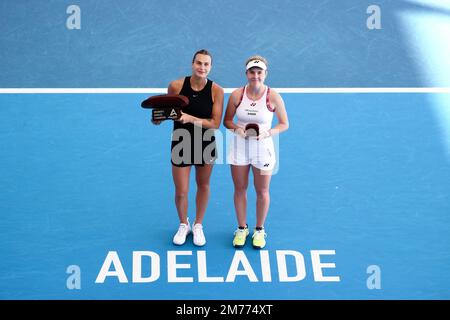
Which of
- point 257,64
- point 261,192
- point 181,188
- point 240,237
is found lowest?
point 240,237

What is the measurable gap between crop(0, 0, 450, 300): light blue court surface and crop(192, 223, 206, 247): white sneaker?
0.08 m

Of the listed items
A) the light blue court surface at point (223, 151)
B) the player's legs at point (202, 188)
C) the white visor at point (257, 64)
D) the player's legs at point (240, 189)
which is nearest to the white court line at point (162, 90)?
the light blue court surface at point (223, 151)

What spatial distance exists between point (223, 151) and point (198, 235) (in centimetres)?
200

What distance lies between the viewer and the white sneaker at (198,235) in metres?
8.49

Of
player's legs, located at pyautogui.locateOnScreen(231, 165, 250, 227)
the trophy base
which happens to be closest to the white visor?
the trophy base

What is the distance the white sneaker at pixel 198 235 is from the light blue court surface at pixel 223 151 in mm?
78

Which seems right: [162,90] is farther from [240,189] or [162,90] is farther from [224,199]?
[240,189]

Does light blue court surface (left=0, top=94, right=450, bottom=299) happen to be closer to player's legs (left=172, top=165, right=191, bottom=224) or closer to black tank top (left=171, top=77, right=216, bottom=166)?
player's legs (left=172, top=165, right=191, bottom=224)

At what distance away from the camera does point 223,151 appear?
1027 centimetres

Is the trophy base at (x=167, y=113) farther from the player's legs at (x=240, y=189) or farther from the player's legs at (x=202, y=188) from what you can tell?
the player's legs at (x=240, y=189)

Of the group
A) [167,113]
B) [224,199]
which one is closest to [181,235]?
[224,199]
